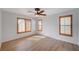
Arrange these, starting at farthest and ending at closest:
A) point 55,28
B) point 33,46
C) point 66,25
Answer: point 66,25 < point 55,28 < point 33,46

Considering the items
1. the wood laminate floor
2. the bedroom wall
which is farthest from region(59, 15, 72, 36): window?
the wood laminate floor

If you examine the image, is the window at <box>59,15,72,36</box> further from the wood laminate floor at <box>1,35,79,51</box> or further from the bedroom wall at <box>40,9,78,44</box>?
the wood laminate floor at <box>1,35,79,51</box>

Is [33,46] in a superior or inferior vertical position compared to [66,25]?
inferior

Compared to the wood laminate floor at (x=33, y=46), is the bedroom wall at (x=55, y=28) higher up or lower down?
higher up

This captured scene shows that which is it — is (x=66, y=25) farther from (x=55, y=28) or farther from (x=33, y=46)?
(x=33, y=46)

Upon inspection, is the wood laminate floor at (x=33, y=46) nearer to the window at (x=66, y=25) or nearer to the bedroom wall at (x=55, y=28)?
the bedroom wall at (x=55, y=28)

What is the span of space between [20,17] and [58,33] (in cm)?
118

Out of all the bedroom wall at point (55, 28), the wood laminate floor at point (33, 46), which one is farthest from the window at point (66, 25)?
the wood laminate floor at point (33, 46)

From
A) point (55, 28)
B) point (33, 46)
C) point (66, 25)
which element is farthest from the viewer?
point (66, 25)

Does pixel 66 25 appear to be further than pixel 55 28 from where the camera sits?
Yes

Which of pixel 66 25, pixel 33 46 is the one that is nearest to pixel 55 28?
pixel 66 25
